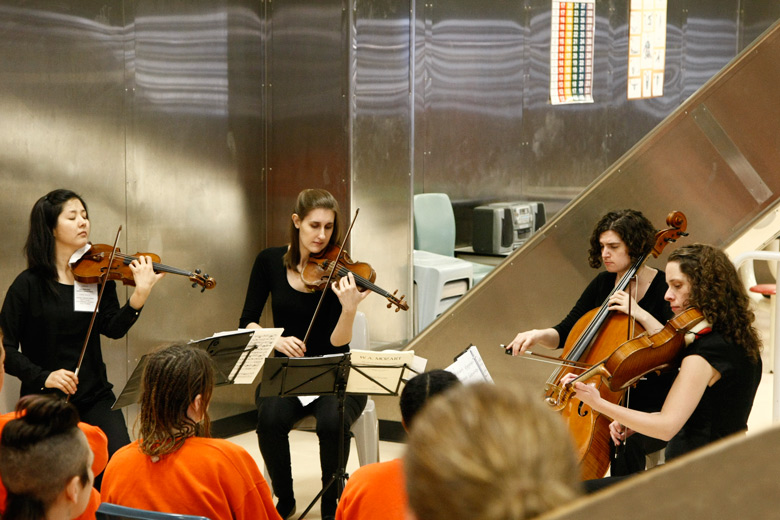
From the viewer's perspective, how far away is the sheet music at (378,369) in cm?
301

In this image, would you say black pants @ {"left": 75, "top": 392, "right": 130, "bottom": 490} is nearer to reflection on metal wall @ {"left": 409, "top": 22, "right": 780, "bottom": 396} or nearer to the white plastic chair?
the white plastic chair

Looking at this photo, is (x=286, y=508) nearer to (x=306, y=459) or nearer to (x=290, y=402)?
(x=290, y=402)

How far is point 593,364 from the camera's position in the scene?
3.08 metres

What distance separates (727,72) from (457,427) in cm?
393

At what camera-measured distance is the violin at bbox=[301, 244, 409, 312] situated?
3.45 metres

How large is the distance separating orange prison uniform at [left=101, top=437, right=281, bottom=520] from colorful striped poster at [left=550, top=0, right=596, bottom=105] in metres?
4.86

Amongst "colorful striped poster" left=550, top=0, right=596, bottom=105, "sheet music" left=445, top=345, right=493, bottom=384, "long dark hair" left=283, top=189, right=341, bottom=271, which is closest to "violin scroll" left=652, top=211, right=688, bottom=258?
"sheet music" left=445, top=345, right=493, bottom=384

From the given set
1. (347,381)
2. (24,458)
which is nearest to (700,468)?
(24,458)

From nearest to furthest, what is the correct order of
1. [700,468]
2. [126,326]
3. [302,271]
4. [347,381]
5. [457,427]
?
[700,468]
[457,427]
[347,381]
[126,326]
[302,271]

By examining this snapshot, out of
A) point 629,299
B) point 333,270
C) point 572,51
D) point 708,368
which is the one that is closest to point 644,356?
point 708,368

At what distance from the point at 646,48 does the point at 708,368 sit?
5.14 m

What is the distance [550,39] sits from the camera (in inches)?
249

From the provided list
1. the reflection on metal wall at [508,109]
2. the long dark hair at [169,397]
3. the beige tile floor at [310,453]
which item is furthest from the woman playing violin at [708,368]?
the reflection on metal wall at [508,109]

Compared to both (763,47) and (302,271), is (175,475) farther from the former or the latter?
(763,47)
